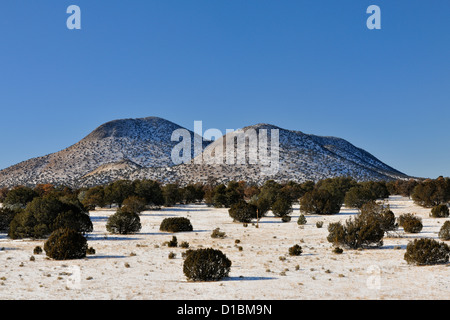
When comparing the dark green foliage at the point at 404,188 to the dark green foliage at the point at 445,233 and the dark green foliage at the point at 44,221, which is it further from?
the dark green foliage at the point at 44,221

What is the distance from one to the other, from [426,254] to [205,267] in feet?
32.9

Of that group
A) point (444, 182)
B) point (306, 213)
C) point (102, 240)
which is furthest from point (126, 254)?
point (444, 182)

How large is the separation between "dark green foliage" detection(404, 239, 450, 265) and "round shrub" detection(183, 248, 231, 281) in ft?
28.2

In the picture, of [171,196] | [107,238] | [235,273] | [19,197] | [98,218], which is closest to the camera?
[235,273]

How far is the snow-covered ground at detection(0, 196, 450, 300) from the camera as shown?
1383 centimetres

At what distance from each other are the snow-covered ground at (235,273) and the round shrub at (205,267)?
17.8 inches

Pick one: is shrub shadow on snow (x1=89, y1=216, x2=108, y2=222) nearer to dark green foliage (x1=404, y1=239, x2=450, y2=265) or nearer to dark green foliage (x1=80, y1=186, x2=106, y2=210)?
dark green foliage (x1=80, y1=186, x2=106, y2=210)

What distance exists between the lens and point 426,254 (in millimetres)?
18875

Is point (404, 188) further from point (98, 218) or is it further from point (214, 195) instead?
point (98, 218)

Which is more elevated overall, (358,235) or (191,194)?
(191,194)

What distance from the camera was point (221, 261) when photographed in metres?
17.0

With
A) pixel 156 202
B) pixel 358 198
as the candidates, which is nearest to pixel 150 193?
pixel 156 202

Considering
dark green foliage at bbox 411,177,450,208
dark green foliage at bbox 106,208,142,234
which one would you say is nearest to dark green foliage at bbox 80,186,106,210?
dark green foliage at bbox 106,208,142,234

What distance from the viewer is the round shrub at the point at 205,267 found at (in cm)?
1633
